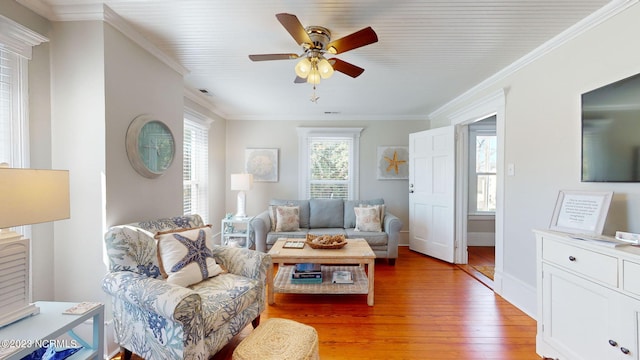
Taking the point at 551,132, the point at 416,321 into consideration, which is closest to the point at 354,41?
the point at 551,132

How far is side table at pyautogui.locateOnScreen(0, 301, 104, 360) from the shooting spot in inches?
42.4

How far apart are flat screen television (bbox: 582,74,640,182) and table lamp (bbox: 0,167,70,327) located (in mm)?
3153

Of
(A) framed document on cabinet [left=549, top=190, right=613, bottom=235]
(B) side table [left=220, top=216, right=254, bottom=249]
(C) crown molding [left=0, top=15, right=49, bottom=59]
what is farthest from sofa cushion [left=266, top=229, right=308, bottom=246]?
(C) crown molding [left=0, top=15, right=49, bottom=59]

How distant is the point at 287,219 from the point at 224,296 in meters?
2.20

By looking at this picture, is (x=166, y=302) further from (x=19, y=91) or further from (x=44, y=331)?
(x=19, y=91)

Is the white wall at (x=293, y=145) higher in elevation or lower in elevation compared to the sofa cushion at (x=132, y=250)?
higher

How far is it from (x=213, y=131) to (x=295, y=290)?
9.65ft

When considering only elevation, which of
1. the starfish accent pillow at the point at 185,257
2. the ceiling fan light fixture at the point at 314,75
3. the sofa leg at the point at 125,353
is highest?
the ceiling fan light fixture at the point at 314,75

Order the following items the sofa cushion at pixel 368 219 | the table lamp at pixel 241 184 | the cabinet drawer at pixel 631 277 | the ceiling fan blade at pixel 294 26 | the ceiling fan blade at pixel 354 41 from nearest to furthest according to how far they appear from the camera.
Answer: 1. the cabinet drawer at pixel 631 277
2. the ceiling fan blade at pixel 294 26
3. the ceiling fan blade at pixel 354 41
4. the sofa cushion at pixel 368 219
5. the table lamp at pixel 241 184

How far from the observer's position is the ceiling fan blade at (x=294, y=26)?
4.82 ft

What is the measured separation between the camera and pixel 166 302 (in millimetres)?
1361

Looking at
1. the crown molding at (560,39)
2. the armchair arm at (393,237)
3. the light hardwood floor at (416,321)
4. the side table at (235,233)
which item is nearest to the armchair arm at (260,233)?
the side table at (235,233)

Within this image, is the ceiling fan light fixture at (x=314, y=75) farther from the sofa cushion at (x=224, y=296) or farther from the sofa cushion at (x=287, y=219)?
the sofa cushion at (x=287, y=219)

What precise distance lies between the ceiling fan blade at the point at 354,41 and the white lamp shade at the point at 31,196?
1.72 meters
